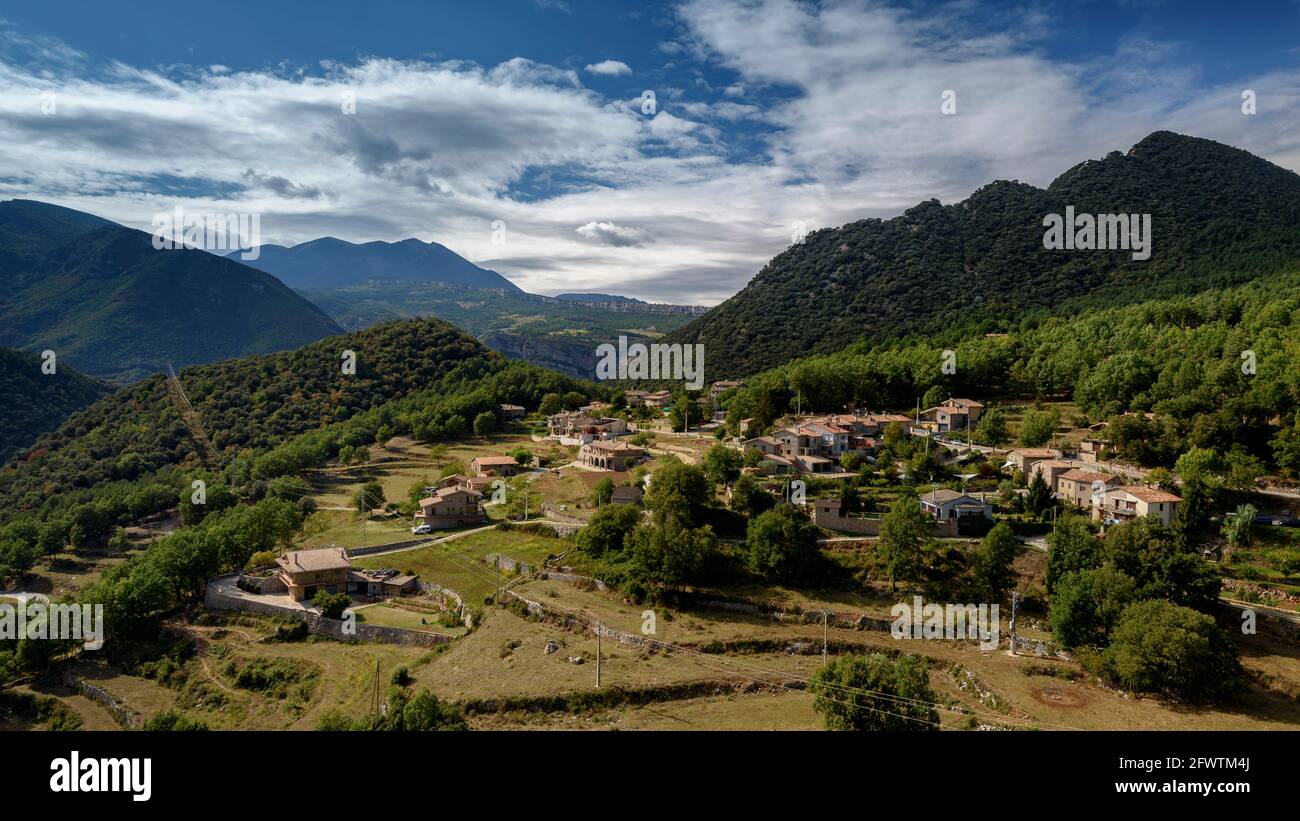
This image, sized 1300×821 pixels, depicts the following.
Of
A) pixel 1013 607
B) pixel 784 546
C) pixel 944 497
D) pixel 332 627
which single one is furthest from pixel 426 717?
pixel 944 497

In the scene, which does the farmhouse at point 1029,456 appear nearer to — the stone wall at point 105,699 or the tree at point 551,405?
the stone wall at point 105,699

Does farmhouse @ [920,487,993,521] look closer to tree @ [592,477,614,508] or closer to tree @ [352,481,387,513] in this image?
tree @ [592,477,614,508]

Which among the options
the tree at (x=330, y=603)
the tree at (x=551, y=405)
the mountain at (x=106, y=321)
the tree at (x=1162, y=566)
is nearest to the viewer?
the tree at (x=1162, y=566)

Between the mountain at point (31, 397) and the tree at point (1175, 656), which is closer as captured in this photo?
the tree at point (1175, 656)

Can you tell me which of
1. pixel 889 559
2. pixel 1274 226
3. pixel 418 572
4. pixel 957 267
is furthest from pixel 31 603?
pixel 1274 226

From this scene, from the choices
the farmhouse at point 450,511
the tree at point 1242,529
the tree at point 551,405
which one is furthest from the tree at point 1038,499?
the tree at point 551,405

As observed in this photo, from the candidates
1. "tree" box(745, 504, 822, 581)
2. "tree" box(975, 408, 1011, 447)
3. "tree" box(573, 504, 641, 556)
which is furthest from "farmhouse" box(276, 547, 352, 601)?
"tree" box(975, 408, 1011, 447)

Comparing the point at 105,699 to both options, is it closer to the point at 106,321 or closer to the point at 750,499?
the point at 750,499
